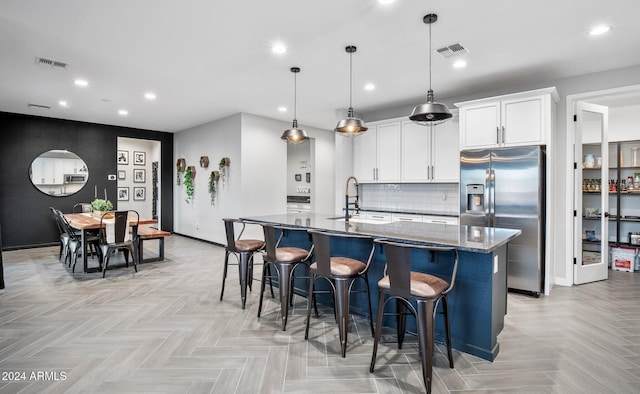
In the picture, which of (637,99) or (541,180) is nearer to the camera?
(541,180)

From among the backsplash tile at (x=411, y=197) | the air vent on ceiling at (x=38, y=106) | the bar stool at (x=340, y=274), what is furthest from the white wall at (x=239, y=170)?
the bar stool at (x=340, y=274)

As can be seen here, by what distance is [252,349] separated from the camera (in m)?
2.52

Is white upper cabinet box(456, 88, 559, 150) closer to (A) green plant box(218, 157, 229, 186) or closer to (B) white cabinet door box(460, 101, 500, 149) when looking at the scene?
(B) white cabinet door box(460, 101, 500, 149)

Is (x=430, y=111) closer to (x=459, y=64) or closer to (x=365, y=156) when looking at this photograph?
(x=459, y=64)

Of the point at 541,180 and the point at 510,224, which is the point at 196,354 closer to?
the point at 510,224

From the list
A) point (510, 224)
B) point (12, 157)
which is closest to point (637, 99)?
point (510, 224)

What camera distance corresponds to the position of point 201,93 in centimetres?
512

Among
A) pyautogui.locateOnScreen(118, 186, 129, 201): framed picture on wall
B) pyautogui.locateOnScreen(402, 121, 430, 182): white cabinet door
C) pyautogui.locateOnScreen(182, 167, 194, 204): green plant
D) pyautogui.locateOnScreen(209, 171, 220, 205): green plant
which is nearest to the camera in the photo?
pyautogui.locateOnScreen(402, 121, 430, 182): white cabinet door

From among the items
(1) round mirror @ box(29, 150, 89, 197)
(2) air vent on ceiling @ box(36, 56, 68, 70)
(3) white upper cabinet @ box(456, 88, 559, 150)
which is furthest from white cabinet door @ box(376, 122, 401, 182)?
(1) round mirror @ box(29, 150, 89, 197)

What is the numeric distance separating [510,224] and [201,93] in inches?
187

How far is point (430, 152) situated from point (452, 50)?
1.96 meters

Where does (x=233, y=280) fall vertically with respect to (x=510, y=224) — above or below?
below

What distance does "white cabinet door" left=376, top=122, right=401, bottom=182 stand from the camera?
5.52m

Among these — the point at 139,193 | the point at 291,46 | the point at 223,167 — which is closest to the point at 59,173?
the point at 139,193
